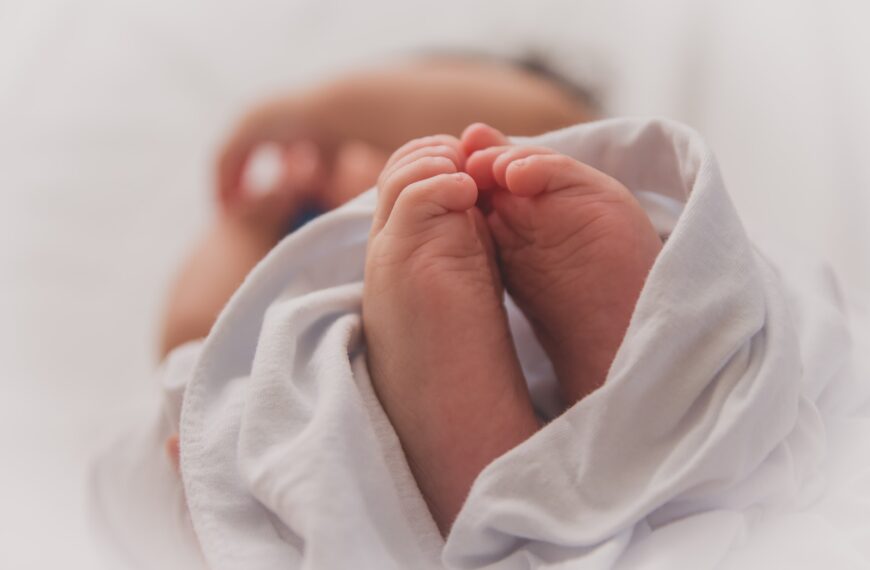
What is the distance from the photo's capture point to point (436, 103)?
1.01m

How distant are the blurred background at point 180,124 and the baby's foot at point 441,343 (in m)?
0.27

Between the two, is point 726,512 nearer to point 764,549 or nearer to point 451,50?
point 764,549

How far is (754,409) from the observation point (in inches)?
19.4

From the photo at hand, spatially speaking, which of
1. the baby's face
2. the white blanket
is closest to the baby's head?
the baby's face

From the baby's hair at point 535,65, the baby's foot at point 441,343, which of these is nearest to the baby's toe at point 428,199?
the baby's foot at point 441,343

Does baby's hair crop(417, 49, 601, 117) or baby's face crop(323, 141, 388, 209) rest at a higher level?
baby's hair crop(417, 49, 601, 117)

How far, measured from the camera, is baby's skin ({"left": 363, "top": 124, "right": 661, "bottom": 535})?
52 cm

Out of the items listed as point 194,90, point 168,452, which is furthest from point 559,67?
point 168,452

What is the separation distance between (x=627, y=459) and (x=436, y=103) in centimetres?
59

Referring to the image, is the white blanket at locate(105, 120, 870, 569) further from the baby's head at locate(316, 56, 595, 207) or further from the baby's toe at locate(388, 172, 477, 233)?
the baby's head at locate(316, 56, 595, 207)

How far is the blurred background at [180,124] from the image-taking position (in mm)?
841

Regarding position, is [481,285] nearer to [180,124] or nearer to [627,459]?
[627,459]

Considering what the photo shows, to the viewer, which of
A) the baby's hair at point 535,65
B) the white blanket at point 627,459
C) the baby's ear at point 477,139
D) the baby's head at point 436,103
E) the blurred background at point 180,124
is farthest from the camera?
the baby's hair at point 535,65

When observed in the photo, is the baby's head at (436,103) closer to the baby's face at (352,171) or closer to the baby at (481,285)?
the baby's face at (352,171)
